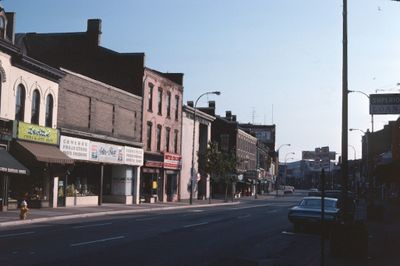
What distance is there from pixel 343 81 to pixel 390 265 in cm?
491

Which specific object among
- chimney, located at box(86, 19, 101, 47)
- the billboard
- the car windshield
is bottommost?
the car windshield

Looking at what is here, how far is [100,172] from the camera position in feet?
136

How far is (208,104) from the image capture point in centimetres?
9488

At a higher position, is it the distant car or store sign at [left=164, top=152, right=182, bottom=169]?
store sign at [left=164, top=152, right=182, bottom=169]

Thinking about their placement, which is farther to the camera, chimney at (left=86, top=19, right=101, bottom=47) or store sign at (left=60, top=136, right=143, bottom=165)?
chimney at (left=86, top=19, right=101, bottom=47)

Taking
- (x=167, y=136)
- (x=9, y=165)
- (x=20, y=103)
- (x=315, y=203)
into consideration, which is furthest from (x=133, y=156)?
(x=315, y=203)

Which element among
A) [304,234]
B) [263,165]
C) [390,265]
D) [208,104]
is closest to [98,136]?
[304,234]

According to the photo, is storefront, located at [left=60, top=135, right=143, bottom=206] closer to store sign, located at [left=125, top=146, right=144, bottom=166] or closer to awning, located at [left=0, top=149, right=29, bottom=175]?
store sign, located at [left=125, top=146, right=144, bottom=166]

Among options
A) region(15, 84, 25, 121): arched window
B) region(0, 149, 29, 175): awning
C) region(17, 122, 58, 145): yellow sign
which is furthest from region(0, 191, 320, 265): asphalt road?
region(15, 84, 25, 121): arched window

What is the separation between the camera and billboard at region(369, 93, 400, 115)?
12.1m

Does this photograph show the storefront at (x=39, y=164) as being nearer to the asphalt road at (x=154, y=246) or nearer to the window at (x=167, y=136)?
the asphalt road at (x=154, y=246)

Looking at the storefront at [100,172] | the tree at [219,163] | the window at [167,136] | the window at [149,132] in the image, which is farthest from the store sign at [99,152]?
the tree at [219,163]

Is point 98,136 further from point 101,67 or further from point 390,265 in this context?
point 390,265

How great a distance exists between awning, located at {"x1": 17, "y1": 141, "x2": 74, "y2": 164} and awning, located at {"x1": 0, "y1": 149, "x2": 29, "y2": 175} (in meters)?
1.06
